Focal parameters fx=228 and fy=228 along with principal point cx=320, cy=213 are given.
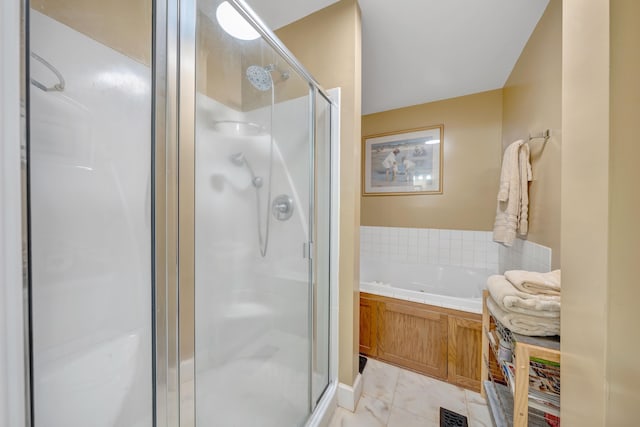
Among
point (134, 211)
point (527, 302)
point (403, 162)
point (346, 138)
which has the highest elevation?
point (403, 162)

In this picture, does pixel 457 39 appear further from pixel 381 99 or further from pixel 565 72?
pixel 565 72

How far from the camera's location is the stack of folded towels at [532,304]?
0.88m

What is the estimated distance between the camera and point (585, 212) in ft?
1.90

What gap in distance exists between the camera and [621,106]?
46 centimetres

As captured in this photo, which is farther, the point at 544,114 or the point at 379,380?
the point at 379,380

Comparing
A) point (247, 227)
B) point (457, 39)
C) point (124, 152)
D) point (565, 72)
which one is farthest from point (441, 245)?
point (124, 152)

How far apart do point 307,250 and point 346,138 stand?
71 cm

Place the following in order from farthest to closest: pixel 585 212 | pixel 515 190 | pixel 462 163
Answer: pixel 462 163 < pixel 515 190 < pixel 585 212

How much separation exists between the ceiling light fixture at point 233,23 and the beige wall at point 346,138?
58 cm

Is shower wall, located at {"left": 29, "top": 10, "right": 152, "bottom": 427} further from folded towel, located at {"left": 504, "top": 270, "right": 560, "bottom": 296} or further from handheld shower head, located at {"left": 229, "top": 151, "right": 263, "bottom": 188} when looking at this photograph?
folded towel, located at {"left": 504, "top": 270, "right": 560, "bottom": 296}

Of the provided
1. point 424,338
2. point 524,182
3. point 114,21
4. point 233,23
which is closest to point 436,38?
point 524,182

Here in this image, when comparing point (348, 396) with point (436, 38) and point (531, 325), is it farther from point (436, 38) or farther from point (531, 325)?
point (436, 38)

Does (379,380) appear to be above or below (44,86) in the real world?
below

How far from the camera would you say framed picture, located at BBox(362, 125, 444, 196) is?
2.44 meters
